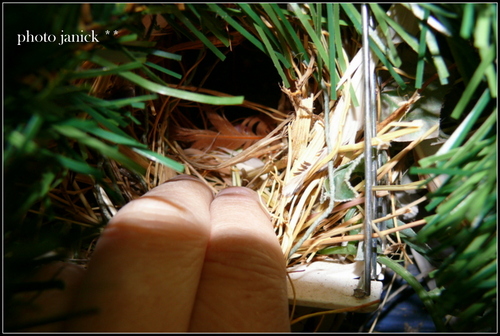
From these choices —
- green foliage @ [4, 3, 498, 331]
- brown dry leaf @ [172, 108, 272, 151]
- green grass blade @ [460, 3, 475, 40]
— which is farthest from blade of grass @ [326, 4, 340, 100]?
brown dry leaf @ [172, 108, 272, 151]

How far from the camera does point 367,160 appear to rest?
1.46ft

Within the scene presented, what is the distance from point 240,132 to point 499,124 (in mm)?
532

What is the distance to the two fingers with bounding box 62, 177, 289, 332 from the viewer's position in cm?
33

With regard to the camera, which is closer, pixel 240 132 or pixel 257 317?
pixel 257 317

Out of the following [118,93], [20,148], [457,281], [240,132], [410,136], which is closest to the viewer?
[20,148]

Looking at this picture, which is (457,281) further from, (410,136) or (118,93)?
(118,93)

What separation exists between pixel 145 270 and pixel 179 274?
0.04 m

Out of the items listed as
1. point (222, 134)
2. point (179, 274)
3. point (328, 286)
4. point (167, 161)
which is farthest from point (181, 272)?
point (222, 134)

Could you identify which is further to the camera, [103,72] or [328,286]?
[328,286]

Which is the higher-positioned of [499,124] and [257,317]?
[499,124]

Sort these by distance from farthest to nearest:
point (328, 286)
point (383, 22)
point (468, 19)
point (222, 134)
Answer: point (222, 134)
point (328, 286)
point (383, 22)
point (468, 19)

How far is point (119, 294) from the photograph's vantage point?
325mm

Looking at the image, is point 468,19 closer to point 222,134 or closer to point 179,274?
point 179,274

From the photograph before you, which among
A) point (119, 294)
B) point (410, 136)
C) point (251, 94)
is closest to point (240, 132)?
point (251, 94)
